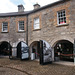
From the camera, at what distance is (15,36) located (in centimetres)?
1239

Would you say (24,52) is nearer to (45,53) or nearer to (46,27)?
(45,53)

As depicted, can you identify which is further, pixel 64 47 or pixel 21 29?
pixel 21 29

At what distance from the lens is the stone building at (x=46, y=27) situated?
816 cm

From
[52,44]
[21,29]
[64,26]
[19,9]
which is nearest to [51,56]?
[52,44]

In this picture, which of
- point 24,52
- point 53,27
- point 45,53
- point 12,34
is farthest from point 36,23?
point 45,53

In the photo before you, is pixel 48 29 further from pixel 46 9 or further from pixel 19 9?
pixel 19 9

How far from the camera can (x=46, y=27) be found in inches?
381

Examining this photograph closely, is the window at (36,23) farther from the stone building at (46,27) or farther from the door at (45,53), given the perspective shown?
the door at (45,53)

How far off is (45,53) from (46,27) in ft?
9.50

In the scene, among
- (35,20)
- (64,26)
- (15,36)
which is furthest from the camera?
(15,36)

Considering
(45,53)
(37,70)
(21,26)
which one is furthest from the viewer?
(21,26)

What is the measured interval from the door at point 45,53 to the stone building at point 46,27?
80 centimetres

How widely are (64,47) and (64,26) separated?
4.00m

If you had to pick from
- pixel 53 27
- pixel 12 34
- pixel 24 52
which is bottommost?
pixel 24 52
